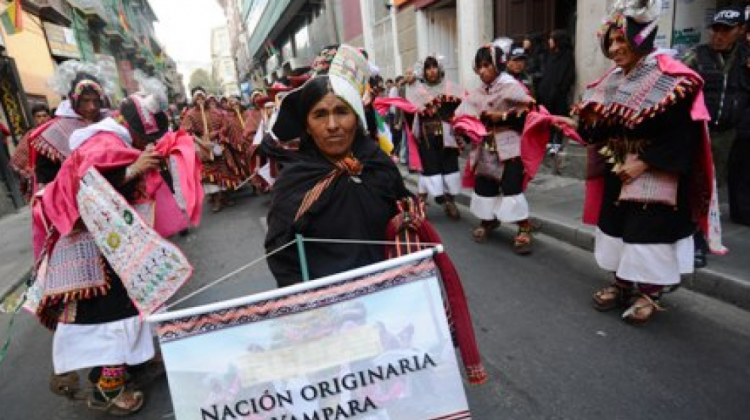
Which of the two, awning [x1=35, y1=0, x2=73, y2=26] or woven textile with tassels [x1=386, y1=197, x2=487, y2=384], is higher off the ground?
awning [x1=35, y1=0, x2=73, y2=26]

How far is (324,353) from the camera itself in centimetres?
128

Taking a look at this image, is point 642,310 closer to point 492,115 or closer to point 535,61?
point 492,115

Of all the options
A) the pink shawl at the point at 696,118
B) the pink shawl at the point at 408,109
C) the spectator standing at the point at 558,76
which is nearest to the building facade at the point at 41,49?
the pink shawl at the point at 408,109

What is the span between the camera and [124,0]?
125ft

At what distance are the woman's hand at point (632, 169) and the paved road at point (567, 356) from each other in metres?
1.02

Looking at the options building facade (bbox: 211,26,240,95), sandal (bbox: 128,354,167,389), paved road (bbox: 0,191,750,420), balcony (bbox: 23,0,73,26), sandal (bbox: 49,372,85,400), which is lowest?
paved road (bbox: 0,191,750,420)

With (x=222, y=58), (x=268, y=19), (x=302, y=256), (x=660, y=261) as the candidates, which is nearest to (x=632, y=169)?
(x=660, y=261)

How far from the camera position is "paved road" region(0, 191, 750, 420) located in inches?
92.9

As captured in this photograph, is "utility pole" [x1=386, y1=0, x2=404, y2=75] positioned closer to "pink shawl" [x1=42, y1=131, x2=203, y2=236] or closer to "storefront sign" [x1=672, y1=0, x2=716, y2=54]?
"storefront sign" [x1=672, y1=0, x2=716, y2=54]

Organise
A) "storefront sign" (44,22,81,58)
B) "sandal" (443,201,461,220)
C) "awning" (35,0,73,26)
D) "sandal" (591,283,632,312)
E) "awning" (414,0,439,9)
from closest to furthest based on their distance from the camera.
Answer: "sandal" (591,283,632,312)
"sandal" (443,201,461,220)
"awning" (414,0,439,9)
"awning" (35,0,73,26)
"storefront sign" (44,22,81,58)

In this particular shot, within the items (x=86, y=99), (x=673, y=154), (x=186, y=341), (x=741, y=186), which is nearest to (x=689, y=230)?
(x=673, y=154)

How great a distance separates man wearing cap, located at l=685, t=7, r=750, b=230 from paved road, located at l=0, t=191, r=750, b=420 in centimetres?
168

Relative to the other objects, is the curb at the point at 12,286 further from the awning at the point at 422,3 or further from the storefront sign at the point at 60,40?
the storefront sign at the point at 60,40

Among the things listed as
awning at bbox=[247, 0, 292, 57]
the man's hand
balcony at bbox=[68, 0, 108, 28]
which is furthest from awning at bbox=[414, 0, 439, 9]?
balcony at bbox=[68, 0, 108, 28]
